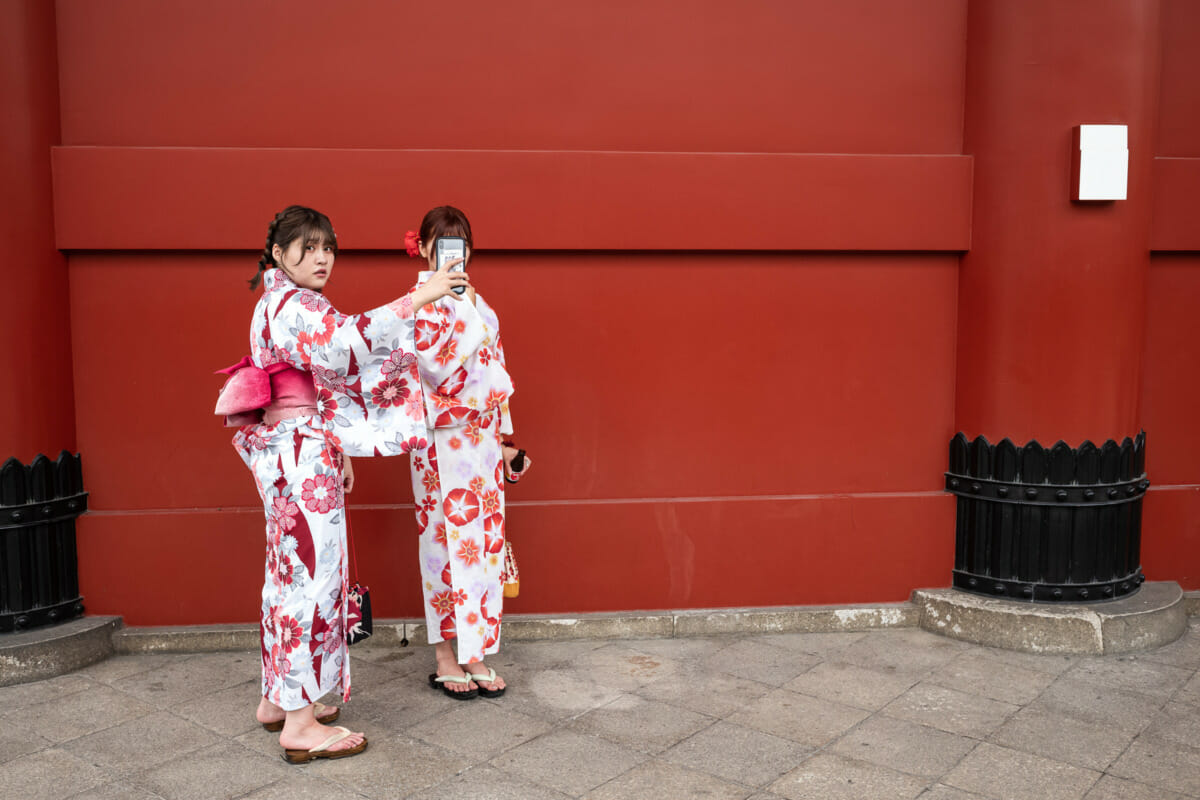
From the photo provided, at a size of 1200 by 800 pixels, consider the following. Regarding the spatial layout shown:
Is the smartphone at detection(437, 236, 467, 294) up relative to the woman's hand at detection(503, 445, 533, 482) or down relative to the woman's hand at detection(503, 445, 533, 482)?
up

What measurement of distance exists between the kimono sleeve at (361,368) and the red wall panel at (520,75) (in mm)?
1302

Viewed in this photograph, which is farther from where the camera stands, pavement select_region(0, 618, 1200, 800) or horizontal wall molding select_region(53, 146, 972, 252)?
horizontal wall molding select_region(53, 146, 972, 252)

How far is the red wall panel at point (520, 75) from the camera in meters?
3.82

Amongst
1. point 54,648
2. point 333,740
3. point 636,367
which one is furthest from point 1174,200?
point 54,648

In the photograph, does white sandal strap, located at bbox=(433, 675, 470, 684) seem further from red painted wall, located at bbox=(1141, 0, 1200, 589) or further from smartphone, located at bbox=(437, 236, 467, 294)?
red painted wall, located at bbox=(1141, 0, 1200, 589)

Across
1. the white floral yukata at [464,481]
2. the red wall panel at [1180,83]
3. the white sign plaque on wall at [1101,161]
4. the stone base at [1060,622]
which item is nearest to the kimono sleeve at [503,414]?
the white floral yukata at [464,481]

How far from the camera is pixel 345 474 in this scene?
3.21m

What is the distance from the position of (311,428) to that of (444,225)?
821 millimetres

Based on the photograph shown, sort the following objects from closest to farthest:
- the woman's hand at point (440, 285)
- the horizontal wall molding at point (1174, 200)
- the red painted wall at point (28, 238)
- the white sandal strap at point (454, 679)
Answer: the woman's hand at point (440, 285)
the white sandal strap at point (454, 679)
the red painted wall at point (28, 238)
the horizontal wall molding at point (1174, 200)

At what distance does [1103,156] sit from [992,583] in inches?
70.8

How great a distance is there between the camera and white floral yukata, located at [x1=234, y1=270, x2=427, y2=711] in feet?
9.47

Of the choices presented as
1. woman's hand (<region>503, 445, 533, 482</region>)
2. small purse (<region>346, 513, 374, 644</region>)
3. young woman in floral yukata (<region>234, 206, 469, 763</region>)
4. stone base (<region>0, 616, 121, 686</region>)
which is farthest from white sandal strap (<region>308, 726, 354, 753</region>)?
Result: stone base (<region>0, 616, 121, 686</region>)

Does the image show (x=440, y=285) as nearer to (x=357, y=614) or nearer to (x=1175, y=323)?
(x=357, y=614)

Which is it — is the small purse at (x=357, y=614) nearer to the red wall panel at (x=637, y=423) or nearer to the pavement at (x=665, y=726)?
the pavement at (x=665, y=726)
